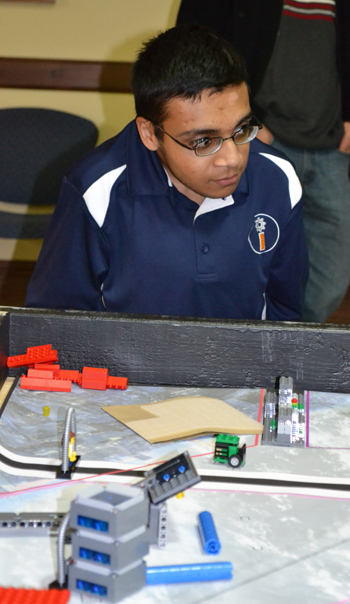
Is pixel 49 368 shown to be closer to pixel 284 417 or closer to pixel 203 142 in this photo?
pixel 284 417

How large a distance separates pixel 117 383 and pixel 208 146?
55 centimetres

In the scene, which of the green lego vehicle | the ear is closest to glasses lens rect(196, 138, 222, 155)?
the ear

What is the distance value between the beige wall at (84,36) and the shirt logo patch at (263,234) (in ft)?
6.40

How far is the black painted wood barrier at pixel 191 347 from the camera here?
4.62ft

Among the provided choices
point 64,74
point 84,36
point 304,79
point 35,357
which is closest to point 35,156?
point 64,74

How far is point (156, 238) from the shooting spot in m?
1.69

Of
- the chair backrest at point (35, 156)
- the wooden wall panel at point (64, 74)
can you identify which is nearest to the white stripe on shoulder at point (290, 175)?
the chair backrest at point (35, 156)

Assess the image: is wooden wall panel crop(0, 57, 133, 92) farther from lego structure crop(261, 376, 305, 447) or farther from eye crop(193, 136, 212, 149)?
lego structure crop(261, 376, 305, 447)

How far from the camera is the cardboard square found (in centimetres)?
124

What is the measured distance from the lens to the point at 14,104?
355cm

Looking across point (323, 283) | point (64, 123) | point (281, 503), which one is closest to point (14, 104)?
point (64, 123)

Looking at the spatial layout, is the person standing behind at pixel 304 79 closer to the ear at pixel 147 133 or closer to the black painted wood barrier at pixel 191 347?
the ear at pixel 147 133

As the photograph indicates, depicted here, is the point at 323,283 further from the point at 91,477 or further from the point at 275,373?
the point at 91,477

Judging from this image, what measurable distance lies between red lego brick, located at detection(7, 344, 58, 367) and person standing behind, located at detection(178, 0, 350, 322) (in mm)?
1348
